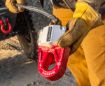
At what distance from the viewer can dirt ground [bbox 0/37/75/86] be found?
509 centimetres

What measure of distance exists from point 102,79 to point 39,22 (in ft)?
11.0

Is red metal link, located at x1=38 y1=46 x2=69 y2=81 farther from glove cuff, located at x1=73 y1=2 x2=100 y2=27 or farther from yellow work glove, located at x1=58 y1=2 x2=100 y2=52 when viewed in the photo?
glove cuff, located at x1=73 y1=2 x2=100 y2=27

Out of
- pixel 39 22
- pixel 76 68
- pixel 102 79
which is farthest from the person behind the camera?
pixel 39 22

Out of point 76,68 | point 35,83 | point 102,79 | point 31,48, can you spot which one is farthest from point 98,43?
point 31,48

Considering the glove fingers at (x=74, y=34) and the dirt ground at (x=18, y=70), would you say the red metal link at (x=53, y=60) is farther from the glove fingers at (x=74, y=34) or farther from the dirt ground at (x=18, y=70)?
the dirt ground at (x=18, y=70)

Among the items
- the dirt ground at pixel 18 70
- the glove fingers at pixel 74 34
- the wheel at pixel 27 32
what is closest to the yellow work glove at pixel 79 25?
the glove fingers at pixel 74 34

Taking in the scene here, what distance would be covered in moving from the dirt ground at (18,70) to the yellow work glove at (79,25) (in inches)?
95.5

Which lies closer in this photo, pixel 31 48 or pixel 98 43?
pixel 98 43

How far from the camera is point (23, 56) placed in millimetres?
6027

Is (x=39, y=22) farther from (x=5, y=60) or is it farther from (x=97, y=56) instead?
(x=97, y=56)

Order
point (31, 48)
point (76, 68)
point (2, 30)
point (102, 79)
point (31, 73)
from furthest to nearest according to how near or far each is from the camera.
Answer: point (31, 48), point (31, 73), point (2, 30), point (76, 68), point (102, 79)

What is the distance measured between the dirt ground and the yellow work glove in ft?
7.96

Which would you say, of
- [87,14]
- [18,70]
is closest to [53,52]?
[87,14]

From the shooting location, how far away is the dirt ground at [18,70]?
5091mm
